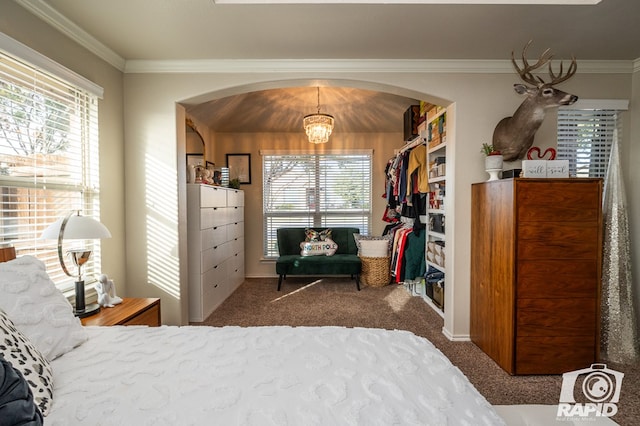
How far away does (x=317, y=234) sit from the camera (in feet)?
16.4

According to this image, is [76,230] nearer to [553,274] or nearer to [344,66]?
[344,66]

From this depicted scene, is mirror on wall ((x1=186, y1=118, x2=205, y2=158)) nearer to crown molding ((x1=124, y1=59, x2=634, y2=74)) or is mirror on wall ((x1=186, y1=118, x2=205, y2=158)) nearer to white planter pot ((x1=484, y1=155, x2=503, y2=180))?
crown molding ((x1=124, y1=59, x2=634, y2=74))

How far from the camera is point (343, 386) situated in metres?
1.08

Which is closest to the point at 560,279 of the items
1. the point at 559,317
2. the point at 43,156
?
the point at 559,317

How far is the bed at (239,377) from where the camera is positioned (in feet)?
3.09

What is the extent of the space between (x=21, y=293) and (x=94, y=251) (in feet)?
4.43

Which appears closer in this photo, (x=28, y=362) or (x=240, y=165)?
(x=28, y=362)

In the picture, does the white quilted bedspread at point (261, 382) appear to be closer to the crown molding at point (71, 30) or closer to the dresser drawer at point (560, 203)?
the dresser drawer at point (560, 203)

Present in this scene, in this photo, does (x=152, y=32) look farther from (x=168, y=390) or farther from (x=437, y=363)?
(x=437, y=363)

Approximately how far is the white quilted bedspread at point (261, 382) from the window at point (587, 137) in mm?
2571

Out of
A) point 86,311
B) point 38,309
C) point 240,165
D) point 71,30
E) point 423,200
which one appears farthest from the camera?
point 240,165

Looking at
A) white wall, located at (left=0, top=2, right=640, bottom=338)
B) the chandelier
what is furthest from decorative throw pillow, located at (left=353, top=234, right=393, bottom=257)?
white wall, located at (left=0, top=2, right=640, bottom=338)

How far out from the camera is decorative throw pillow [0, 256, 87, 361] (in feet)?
4.04

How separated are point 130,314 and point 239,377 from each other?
132 cm
